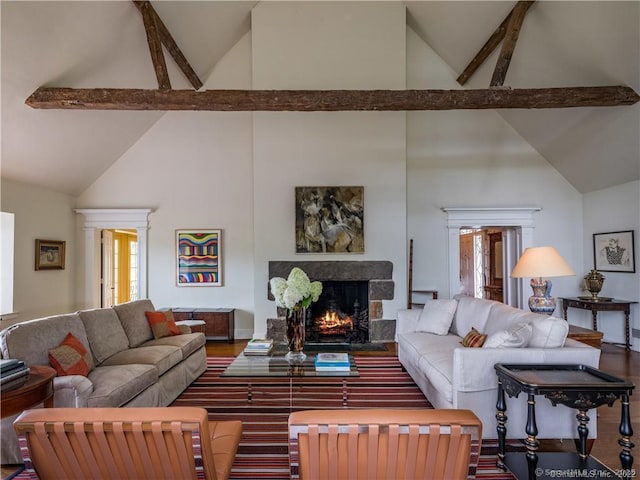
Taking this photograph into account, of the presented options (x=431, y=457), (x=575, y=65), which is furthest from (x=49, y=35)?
(x=575, y=65)

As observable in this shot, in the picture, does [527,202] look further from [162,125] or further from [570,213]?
[162,125]

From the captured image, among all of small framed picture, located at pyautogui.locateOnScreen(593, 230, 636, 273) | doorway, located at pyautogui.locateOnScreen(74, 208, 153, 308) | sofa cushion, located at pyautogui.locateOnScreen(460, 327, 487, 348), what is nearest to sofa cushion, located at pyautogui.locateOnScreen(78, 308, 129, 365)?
doorway, located at pyautogui.locateOnScreen(74, 208, 153, 308)

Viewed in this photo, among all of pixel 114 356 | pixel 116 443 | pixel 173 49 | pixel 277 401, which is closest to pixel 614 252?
pixel 277 401

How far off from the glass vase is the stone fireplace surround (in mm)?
2377

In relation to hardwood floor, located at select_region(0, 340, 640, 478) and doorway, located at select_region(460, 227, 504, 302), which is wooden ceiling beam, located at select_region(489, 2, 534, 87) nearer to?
doorway, located at select_region(460, 227, 504, 302)

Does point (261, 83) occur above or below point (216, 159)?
above

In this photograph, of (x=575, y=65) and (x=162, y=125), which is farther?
(x=162, y=125)

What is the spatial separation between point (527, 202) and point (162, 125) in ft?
20.0

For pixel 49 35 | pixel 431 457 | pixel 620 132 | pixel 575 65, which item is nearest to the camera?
pixel 431 457

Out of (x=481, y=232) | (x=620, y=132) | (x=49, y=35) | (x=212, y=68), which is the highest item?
(x=212, y=68)

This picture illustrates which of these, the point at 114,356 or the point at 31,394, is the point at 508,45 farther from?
the point at 31,394

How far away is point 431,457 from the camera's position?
1401 mm

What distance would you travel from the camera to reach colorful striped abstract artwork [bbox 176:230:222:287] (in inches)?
258

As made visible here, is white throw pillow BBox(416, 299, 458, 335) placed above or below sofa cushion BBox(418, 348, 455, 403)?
above
